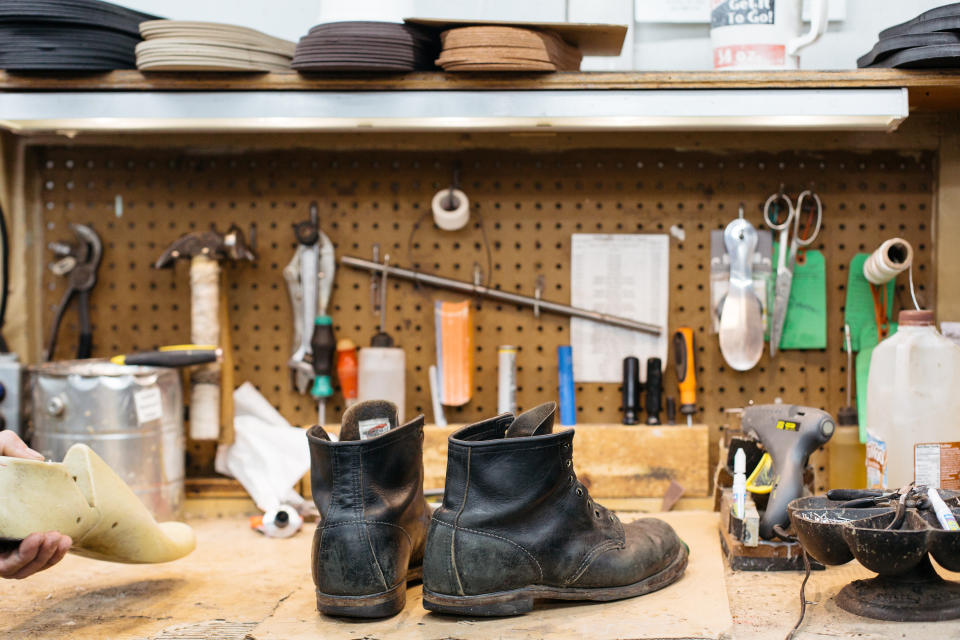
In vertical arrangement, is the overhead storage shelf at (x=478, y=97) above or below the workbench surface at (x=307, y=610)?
above

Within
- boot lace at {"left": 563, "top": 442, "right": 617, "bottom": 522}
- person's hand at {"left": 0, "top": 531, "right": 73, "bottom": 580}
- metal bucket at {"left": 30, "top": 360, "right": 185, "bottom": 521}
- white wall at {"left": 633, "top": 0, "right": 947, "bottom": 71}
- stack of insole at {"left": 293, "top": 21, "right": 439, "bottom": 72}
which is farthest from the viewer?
white wall at {"left": 633, "top": 0, "right": 947, "bottom": 71}

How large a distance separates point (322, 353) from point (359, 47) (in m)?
0.67

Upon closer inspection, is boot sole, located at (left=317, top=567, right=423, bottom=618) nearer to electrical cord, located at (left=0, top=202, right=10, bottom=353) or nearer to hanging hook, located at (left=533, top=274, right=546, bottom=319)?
hanging hook, located at (left=533, top=274, right=546, bottom=319)

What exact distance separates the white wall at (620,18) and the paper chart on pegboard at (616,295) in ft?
1.25

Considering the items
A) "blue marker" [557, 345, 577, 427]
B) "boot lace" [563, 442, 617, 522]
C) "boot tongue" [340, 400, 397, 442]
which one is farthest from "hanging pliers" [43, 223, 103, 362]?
"boot lace" [563, 442, 617, 522]

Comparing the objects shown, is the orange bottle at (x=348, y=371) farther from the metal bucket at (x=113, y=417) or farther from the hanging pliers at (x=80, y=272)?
the hanging pliers at (x=80, y=272)

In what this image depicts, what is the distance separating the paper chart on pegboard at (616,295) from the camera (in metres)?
1.95

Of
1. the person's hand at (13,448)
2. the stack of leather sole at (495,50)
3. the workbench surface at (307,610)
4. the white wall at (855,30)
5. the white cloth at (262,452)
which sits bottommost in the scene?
the workbench surface at (307,610)

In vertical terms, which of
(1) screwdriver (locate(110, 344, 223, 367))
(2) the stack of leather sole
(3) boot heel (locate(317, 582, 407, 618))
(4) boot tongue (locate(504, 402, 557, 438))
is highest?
(2) the stack of leather sole

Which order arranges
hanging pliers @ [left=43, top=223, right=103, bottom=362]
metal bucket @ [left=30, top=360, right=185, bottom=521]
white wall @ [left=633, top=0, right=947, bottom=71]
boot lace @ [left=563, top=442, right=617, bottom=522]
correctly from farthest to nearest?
hanging pliers @ [left=43, top=223, right=103, bottom=362]
white wall @ [left=633, top=0, right=947, bottom=71]
metal bucket @ [left=30, top=360, right=185, bottom=521]
boot lace @ [left=563, top=442, right=617, bottom=522]

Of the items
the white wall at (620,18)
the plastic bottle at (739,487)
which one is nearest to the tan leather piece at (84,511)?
the plastic bottle at (739,487)

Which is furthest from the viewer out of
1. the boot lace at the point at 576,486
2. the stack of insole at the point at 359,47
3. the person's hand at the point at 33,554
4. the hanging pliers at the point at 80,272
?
the hanging pliers at the point at 80,272

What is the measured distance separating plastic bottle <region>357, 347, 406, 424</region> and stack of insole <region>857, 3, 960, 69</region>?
3.62 feet

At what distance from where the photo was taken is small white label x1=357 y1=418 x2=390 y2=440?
1.46 meters
